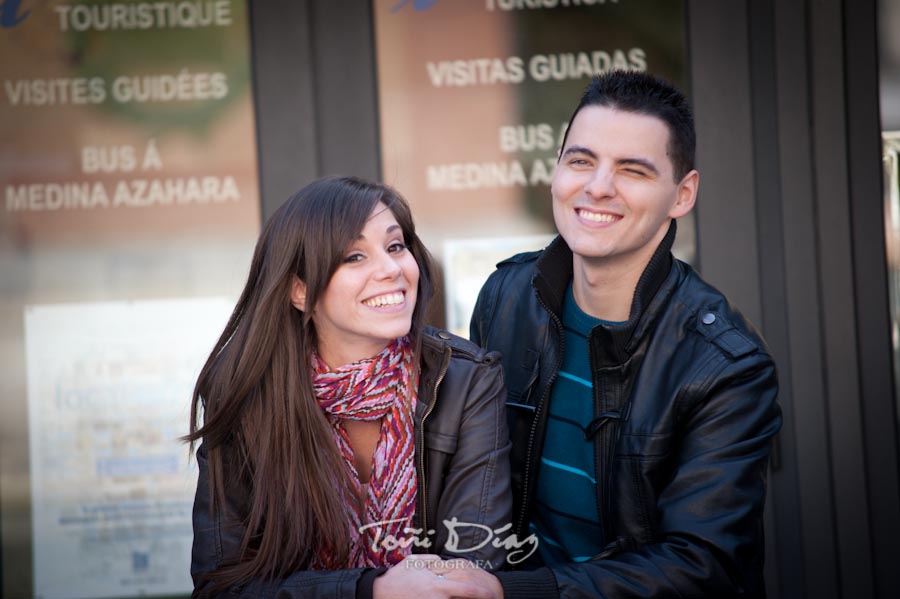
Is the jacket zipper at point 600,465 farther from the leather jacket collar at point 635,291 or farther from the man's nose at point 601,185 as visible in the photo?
the man's nose at point 601,185

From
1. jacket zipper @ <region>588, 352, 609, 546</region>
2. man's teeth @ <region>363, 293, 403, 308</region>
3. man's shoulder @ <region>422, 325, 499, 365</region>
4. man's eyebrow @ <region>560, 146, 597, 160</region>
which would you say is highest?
man's eyebrow @ <region>560, 146, 597, 160</region>

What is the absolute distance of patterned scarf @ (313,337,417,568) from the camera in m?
2.69

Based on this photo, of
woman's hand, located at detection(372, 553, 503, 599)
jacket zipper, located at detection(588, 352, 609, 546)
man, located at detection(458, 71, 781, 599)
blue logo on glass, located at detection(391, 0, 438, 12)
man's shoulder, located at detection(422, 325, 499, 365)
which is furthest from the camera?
blue logo on glass, located at detection(391, 0, 438, 12)

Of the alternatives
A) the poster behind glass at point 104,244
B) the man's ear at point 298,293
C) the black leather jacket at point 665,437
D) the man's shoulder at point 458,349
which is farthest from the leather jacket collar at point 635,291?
the poster behind glass at point 104,244

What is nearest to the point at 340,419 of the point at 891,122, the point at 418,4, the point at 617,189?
the point at 617,189

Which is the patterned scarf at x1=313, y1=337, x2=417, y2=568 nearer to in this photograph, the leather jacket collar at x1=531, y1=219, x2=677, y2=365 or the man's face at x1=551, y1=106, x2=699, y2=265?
the leather jacket collar at x1=531, y1=219, x2=677, y2=365

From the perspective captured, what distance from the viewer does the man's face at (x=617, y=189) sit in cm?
285

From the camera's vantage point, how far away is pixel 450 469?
272 centimetres

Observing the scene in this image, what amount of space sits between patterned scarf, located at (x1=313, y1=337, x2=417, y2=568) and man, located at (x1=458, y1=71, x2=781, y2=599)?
34cm

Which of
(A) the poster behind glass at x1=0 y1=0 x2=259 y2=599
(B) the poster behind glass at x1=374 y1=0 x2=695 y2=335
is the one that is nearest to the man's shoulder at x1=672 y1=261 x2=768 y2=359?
(B) the poster behind glass at x1=374 y1=0 x2=695 y2=335

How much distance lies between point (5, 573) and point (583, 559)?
290 cm

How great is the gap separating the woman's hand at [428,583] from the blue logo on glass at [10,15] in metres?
3.26

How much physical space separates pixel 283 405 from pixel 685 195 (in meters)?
1.33

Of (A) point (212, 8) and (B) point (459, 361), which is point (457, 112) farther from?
(B) point (459, 361)
